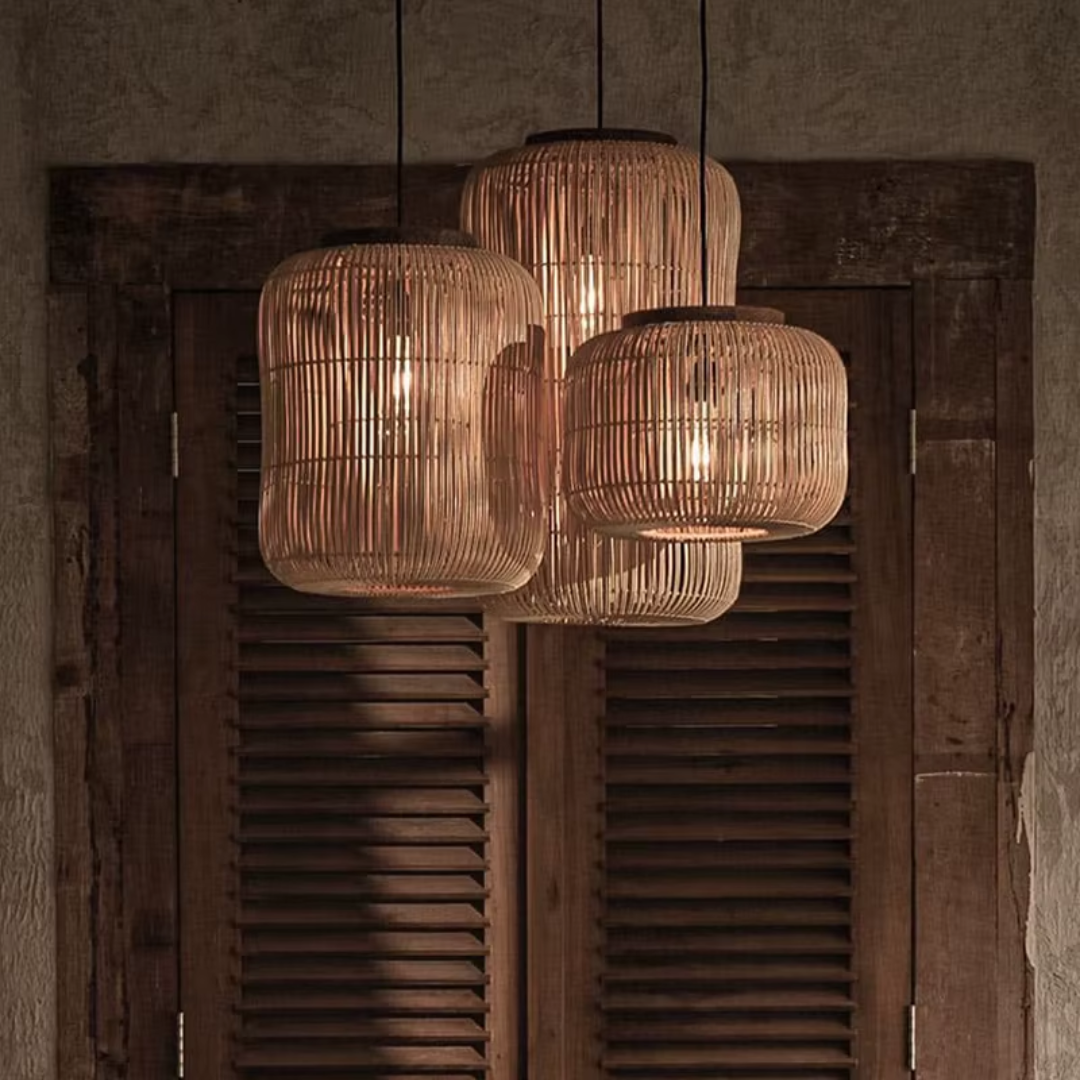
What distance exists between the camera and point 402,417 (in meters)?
1.62

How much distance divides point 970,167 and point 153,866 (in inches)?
55.9

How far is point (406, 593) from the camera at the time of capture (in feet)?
5.92

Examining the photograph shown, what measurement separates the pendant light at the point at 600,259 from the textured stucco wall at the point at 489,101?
918 millimetres

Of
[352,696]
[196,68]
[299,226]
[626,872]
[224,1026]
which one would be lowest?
[224,1026]

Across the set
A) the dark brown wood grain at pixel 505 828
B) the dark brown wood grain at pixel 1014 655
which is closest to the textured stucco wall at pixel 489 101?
the dark brown wood grain at pixel 1014 655

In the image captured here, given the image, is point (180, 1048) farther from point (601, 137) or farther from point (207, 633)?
point (601, 137)

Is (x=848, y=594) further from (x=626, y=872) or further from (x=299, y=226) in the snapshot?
(x=299, y=226)

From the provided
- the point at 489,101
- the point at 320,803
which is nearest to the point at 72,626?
the point at 320,803

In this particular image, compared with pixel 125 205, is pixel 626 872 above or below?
below

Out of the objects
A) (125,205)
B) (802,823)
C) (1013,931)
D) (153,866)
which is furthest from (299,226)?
(1013,931)

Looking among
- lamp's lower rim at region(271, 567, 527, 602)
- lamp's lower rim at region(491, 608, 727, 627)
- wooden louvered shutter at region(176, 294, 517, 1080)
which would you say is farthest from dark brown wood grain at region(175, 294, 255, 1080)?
lamp's lower rim at region(271, 567, 527, 602)

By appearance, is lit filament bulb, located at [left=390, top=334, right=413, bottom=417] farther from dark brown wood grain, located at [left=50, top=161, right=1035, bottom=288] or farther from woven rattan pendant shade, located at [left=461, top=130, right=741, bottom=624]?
dark brown wood grain, located at [left=50, top=161, right=1035, bottom=288]

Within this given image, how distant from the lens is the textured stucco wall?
109 inches

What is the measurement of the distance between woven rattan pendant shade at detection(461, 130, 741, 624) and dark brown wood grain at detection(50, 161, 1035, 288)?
2.88ft
